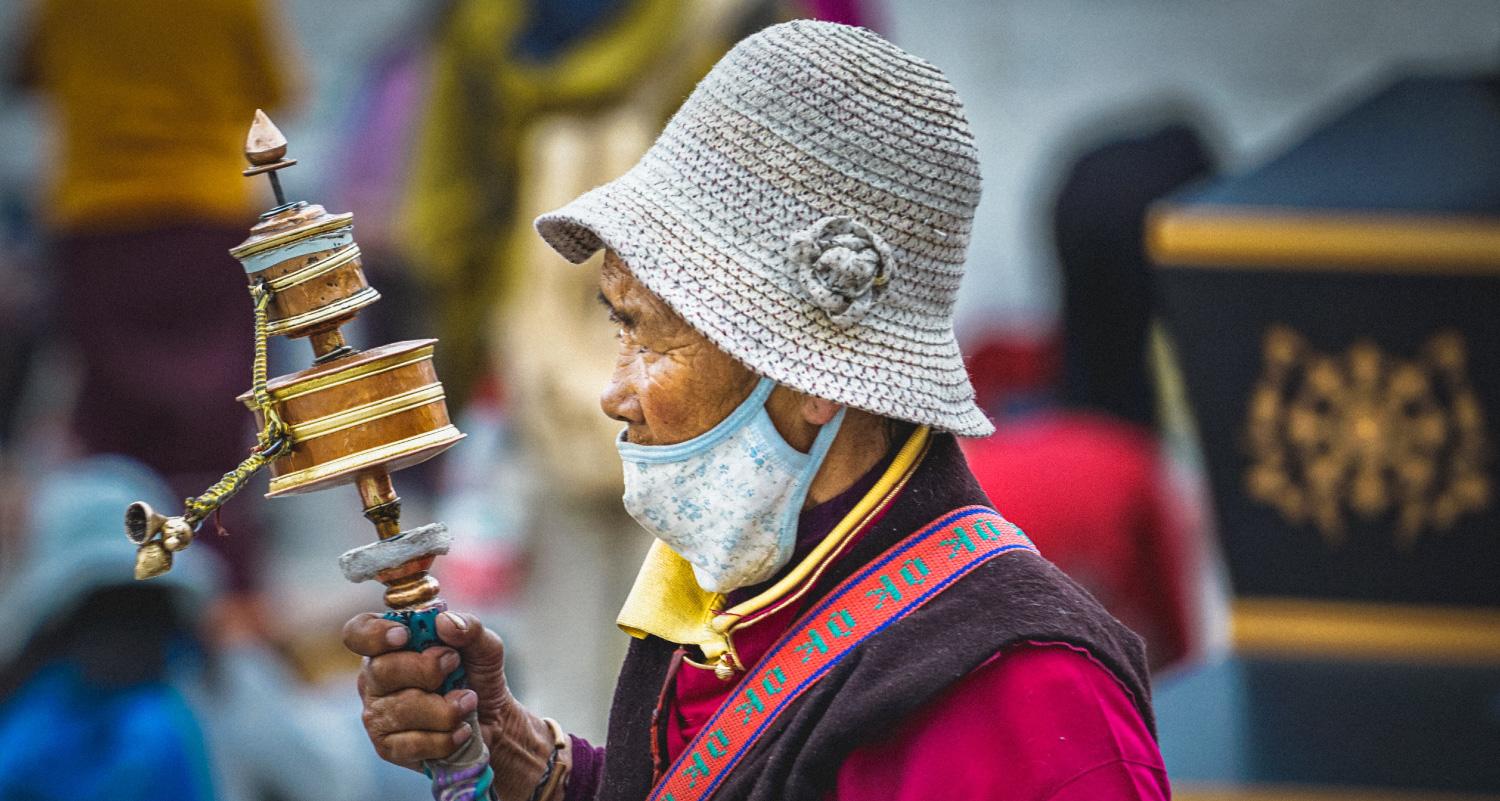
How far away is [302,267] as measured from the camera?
2.37 m

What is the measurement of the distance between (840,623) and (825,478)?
18 centimetres

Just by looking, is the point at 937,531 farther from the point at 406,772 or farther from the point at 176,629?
the point at 406,772

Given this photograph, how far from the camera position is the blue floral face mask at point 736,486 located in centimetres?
248

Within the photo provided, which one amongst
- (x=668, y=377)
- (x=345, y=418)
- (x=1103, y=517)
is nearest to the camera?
(x=345, y=418)

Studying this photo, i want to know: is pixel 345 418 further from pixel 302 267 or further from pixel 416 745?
pixel 416 745

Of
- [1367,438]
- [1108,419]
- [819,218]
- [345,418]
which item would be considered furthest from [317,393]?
[1108,419]

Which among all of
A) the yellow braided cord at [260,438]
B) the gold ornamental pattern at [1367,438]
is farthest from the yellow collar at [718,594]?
the gold ornamental pattern at [1367,438]

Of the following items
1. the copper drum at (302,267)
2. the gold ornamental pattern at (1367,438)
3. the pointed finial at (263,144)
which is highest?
the pointed finial at (263,144)

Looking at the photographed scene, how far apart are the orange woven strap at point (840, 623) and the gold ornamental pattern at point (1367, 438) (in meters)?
1.67

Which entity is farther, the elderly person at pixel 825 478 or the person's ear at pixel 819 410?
the person's ear at pixel 819 410

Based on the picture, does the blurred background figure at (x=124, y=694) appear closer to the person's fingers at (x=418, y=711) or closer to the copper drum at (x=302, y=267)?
the person's fingers at (x=418, y=711)

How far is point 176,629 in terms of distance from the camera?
5.00 metres

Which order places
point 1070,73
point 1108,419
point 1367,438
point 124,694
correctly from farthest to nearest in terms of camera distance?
point 1070,73, point 1108,419, point 124,694, point 1367,438

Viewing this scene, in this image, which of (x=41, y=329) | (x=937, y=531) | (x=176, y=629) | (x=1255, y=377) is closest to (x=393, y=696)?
(x=937, y=531)
